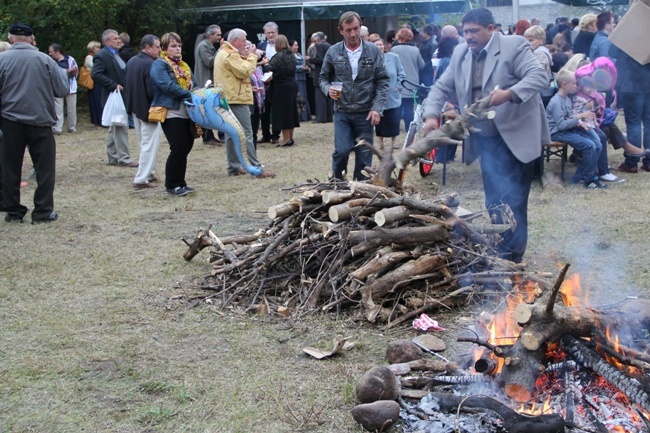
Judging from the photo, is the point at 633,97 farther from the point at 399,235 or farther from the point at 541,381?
the point at 541,381

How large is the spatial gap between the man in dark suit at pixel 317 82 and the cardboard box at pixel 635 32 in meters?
8.34

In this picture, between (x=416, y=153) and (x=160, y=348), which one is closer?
(x=160, y=348)

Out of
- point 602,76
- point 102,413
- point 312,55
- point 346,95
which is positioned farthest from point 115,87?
point 102,413

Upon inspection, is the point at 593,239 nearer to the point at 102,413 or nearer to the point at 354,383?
the point at 354,383

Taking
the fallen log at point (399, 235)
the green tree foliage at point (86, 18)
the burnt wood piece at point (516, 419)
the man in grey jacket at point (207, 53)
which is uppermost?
the green tree foliage at point (86, 18)

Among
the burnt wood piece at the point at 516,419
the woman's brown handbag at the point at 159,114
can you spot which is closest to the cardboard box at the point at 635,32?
the woman's brown handbag at the point at 159,114

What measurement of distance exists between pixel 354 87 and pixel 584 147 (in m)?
3.35

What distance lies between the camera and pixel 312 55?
54.0ft

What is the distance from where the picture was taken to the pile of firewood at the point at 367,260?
5.14 meters

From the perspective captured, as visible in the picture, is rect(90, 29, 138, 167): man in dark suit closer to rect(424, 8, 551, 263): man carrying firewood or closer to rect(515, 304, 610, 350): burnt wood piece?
rect(424, 8, 551, 263): man carrying firewood

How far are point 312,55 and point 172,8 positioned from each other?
21.0 ft

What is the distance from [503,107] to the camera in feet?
18.3

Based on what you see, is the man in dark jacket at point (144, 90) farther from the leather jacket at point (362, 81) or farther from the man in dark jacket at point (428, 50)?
the man in dark jacket at point (428, 50)

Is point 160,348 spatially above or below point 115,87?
below
